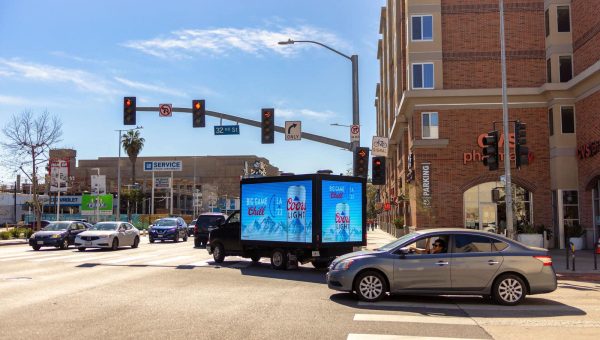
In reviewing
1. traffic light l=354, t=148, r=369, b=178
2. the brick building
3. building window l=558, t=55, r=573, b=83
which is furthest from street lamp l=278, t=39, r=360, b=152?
building window l=558, t=55, r=573, b=83

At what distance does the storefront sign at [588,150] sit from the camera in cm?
2616

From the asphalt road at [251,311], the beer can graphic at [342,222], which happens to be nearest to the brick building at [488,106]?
the beer can graphic at [342,222]

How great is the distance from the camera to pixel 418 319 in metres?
9.16

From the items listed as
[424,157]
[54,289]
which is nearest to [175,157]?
[424,157]

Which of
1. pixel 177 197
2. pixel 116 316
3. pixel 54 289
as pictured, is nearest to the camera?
pixel 116 316

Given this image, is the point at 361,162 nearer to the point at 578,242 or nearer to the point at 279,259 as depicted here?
the point at 279,259

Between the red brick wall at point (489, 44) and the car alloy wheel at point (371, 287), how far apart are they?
→ 74.8ft

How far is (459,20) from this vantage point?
3177 centimetres

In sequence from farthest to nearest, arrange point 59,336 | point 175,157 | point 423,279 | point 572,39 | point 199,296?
point 175,157
point 572,39
point 199,296
point 423,279
point 59,336

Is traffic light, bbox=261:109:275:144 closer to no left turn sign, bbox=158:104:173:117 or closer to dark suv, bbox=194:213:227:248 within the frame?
no left turn sign, bbox=158:104:173:117

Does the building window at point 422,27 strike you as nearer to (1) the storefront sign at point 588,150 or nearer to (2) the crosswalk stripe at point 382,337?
(1) the storefront sign at point 588,150

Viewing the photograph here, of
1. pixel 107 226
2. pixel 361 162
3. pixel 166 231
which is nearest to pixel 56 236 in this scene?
pixel 107 226

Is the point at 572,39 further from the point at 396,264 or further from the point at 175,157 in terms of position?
the point at 175,157

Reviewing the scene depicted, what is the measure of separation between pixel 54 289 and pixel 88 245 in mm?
14133
